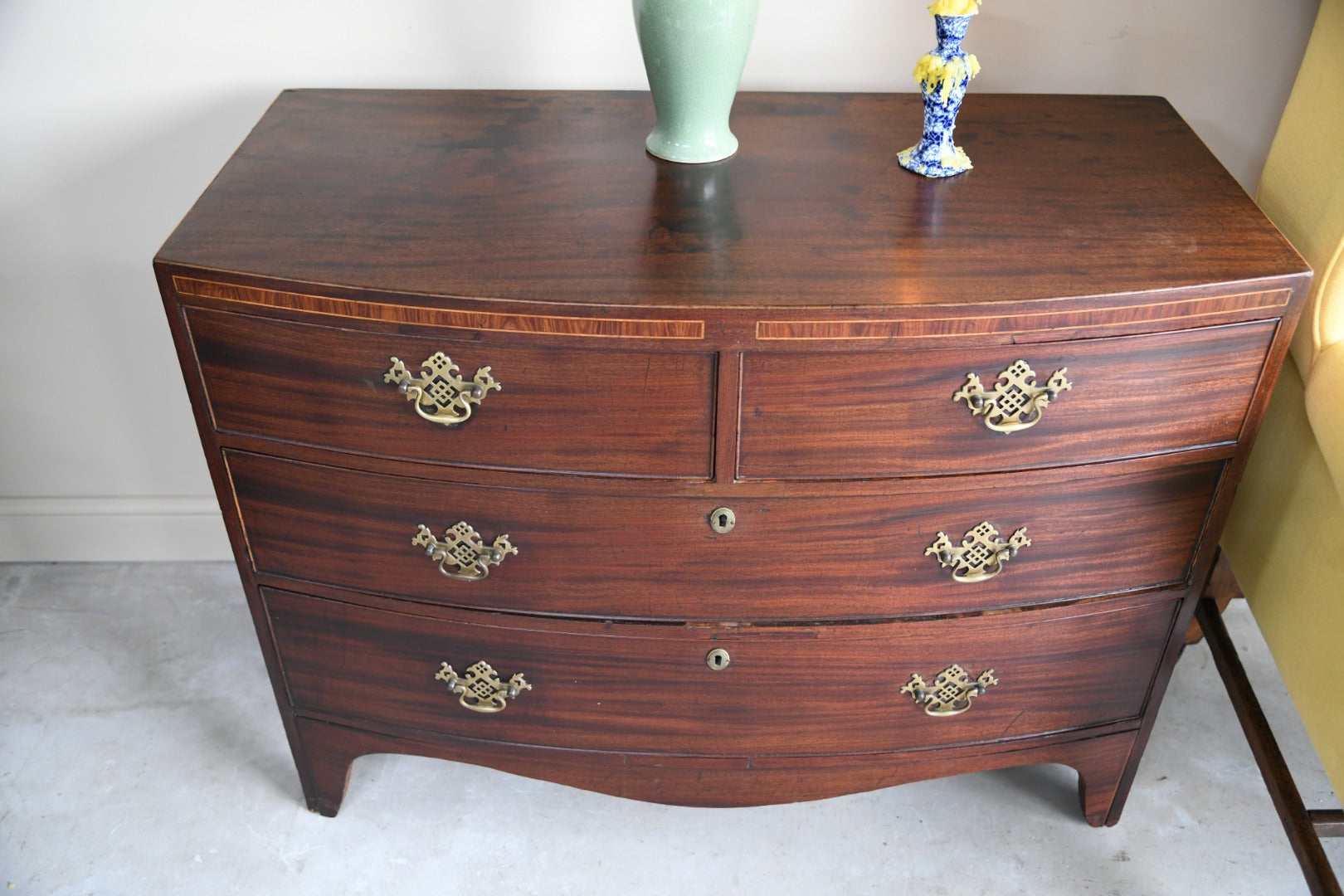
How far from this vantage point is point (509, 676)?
133cm

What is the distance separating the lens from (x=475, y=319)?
3.40ft

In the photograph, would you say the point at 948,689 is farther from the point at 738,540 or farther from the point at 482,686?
the point at 482,686

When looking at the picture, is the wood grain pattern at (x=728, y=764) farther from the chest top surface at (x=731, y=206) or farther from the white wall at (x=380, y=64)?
the white wall at (x=380, y=64)

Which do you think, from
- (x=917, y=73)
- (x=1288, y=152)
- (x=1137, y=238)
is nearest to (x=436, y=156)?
(x=917, y=73)

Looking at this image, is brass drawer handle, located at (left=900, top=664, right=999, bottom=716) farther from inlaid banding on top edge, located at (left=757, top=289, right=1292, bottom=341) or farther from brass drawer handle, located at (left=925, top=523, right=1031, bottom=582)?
inlaid banding on top edge, located at (left=757, top=289, right=1292, bottom=341)

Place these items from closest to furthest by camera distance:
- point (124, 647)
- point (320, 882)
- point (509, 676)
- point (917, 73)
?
point (917, 73) → point (509, 676) → point (320, 882) → point (124, 647)

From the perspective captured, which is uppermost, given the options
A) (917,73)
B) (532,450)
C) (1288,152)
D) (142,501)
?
(917,73)

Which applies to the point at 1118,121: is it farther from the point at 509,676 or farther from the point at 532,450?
the point at 509,676

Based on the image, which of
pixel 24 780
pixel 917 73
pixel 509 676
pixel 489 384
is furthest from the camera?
pixel 24 780

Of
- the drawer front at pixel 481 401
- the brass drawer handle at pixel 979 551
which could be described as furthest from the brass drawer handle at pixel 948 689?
the drawer front at pixel 481 401

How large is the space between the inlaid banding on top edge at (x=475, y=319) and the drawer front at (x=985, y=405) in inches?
3.5

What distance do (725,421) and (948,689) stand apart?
18.9 inches

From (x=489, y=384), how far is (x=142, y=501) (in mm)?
1111

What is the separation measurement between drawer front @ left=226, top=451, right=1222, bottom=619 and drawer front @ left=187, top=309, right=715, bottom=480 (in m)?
0.05
